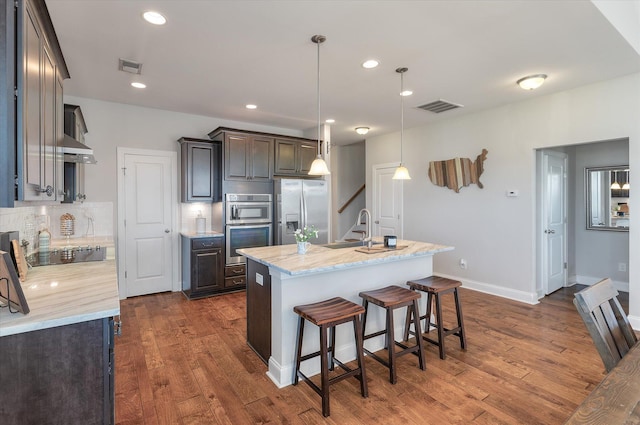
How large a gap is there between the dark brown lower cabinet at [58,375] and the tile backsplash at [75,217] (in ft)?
5.53

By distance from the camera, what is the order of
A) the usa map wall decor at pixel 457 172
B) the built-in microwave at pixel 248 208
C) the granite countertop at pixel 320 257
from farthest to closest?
the usa map wall decor at pixel 457 172 → the built-in microwave at pixel 248 208 → the granite countertop at pixel 320 257

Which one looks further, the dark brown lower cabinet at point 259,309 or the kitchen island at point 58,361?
the dark brown lower cabinet at point 259,309

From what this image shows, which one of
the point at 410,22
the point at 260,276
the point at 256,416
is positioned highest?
the point at 410,22

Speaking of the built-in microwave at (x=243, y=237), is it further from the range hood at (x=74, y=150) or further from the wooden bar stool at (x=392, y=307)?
the wooden bar stool at (x=392, y=307)

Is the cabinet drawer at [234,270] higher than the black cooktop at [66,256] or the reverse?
the reverse

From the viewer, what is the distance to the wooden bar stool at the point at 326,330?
2102mm

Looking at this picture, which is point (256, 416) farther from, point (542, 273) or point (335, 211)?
point (335, 211)

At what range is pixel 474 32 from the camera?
257 centimetres

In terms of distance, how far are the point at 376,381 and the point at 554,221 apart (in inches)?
152

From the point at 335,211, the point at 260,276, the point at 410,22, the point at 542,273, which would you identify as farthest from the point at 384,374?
the point at 335,211

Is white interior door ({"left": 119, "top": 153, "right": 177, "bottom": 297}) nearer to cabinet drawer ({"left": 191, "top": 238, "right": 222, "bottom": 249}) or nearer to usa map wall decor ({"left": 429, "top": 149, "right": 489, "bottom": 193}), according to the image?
cabinet drawer ({"left": 191, "top": 238, "right": 222, "bottom": 249})

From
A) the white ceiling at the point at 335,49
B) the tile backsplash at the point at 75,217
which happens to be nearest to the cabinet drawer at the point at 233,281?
the tile backsplash at the point at 75,217

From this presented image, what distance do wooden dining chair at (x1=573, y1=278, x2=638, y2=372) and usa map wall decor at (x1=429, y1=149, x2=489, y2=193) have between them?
3462mm

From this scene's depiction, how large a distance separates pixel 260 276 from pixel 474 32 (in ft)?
8.49
